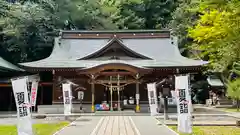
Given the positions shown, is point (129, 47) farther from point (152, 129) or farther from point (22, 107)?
point (22, 107)

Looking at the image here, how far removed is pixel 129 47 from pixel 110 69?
17.8 feet

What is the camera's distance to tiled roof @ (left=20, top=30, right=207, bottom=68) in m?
22.2

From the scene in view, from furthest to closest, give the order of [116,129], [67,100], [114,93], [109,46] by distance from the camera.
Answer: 1. [109,46]
2. [114,93]
3. [67,100]
4. [116,129]

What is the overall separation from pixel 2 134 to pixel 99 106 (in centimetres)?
1101

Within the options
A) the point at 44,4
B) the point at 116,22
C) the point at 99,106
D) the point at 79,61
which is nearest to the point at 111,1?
the point at 116,22

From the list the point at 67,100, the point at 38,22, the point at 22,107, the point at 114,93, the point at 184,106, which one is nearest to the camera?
the point at 22,107

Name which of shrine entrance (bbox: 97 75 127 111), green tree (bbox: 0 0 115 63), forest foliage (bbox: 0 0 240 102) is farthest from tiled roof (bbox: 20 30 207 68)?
green tree (bbox: 0 0 115 63)

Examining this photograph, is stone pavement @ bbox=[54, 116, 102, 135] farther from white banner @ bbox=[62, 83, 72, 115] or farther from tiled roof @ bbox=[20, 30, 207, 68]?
tiled roof @ bbox=[20, 30, 207, 68]

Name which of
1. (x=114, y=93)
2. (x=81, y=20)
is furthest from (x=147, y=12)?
(x=114, y=93)

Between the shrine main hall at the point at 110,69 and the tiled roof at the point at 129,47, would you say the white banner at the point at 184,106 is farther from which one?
the tiled roof at the point at 129,47

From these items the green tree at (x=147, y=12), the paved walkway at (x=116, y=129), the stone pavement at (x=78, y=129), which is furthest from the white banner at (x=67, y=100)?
the green tree at (x=147, y=12)

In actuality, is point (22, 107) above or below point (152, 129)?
above

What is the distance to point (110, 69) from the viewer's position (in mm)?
21344

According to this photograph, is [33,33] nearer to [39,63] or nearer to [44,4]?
[44,4]
